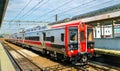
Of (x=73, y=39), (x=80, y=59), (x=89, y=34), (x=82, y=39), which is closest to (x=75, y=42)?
(x=73, y=39)

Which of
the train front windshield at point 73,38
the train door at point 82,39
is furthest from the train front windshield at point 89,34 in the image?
the train front windshield at point 73,38

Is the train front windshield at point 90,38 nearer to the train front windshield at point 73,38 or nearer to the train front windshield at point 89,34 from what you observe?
the train front windshield at point 89,34

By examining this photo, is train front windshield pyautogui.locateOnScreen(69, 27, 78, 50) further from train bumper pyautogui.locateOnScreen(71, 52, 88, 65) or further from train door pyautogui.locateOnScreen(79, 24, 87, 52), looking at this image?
train bumper pyautogui.locateOnScreen(71, 52, 88, 65)

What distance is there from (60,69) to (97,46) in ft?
27.2

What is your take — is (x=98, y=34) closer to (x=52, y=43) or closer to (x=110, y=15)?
(x=110, y=15)

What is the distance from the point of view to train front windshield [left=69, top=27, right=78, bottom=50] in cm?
1350

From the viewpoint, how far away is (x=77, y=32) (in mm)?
13859

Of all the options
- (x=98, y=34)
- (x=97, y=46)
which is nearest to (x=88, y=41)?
(x=97, y=46)

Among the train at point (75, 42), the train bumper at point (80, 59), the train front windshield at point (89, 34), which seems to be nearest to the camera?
the train at point (75, 42)

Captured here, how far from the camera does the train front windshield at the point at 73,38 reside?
13500 mm

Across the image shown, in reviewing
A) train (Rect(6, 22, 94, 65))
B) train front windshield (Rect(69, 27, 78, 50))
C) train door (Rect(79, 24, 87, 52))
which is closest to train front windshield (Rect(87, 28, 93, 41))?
train (Rect(6, 22, 94, 65))

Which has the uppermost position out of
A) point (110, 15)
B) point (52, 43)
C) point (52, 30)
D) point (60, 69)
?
point (110, 15)

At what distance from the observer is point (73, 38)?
45.1 ft

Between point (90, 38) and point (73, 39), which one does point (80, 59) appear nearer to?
point (73, 39)
